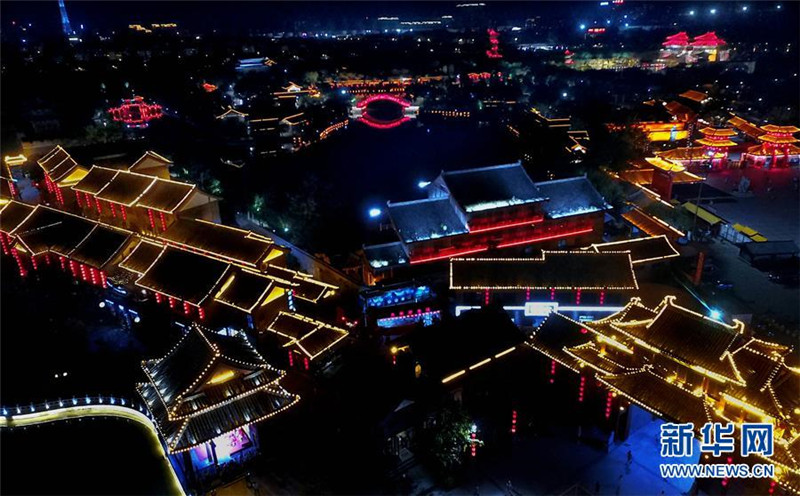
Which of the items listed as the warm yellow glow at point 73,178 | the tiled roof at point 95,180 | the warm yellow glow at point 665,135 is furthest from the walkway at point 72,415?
the warm yellow glow at point 665,135

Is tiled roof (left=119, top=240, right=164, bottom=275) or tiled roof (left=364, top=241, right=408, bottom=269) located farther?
tiled roof (left=364, top=241, right=408, bottom=269)

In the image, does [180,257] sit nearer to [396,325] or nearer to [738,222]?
[396,325]

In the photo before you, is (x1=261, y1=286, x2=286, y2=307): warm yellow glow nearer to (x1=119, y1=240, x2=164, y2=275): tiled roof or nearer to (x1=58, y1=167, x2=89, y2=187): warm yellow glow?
(x1=119, y1=240, x2=164, y2=275): tiled roof

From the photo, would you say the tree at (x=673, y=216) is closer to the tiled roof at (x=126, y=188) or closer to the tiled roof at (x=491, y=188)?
the tiled roof at (x=491, y=188)

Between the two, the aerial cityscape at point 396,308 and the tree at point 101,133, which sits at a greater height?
the tree at point 101,133

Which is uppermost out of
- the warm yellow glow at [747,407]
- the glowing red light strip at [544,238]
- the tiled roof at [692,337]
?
the tiled roof at [692,337]

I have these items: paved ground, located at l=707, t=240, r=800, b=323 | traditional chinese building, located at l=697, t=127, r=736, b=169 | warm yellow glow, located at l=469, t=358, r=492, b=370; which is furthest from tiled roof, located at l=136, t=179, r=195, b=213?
traditional chinese building, located at l=697, t=127, r=736, b=169
